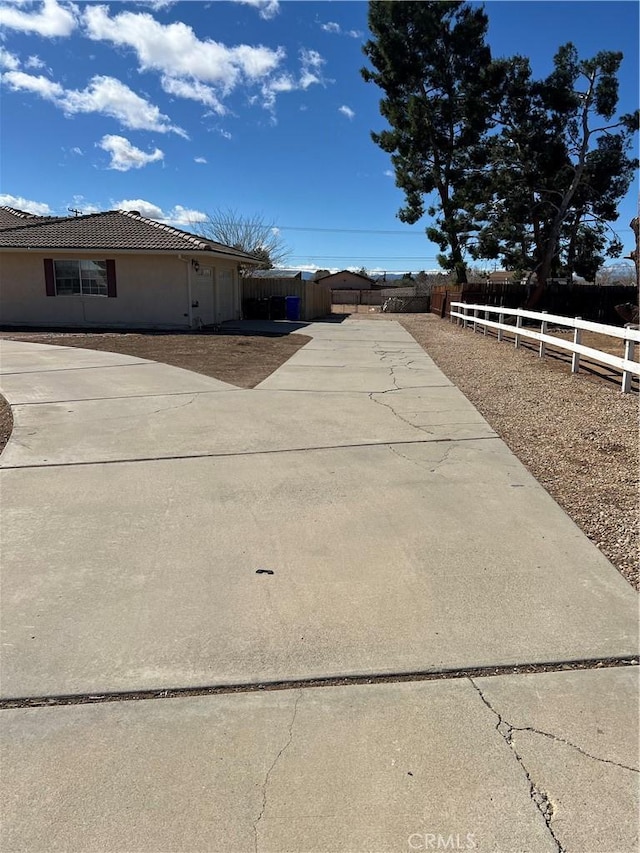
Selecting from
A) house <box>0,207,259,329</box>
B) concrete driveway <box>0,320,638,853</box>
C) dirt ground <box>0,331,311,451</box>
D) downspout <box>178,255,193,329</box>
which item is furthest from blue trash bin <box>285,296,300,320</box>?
concrete driveway <box>0,320,638,853</box>

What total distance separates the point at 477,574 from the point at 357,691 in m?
1.35

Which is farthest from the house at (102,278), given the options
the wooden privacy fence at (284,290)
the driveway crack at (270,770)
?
the driveway crack at (270,770)

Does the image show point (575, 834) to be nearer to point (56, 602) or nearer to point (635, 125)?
point (56, 602)

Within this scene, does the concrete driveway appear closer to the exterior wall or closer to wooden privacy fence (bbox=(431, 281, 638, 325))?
the exterior wall

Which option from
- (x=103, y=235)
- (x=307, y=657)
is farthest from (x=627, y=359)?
(x=103, y=235)

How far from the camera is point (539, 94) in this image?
3266cm

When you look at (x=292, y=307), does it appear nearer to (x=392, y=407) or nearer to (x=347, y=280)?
(x=392, y=407)

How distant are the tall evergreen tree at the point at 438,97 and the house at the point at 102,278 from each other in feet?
63.2

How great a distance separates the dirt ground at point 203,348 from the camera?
38.4ft

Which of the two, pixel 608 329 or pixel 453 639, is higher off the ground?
pixel 608 329

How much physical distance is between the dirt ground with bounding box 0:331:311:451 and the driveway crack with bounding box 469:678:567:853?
6886mm

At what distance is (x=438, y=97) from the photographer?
37.0 meters

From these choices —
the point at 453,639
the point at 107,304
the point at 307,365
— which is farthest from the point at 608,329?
the point at 107,304

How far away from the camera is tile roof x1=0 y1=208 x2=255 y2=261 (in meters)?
20.7
